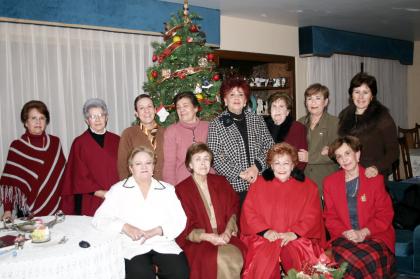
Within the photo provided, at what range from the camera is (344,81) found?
274 inches

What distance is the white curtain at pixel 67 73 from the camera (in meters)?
3.88

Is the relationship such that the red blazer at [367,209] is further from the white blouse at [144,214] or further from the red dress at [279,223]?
the white blouse at [144,214]

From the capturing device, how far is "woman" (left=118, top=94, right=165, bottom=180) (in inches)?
123

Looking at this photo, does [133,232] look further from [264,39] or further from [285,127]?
[264,39]

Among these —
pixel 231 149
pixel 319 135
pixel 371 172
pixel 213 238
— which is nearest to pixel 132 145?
pixel 231 149

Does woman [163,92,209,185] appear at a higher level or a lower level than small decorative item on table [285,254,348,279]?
higher

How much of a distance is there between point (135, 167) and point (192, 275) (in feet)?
2.60

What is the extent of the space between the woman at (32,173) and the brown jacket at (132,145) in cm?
60

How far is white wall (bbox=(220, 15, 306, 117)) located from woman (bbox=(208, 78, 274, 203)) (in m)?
2.38

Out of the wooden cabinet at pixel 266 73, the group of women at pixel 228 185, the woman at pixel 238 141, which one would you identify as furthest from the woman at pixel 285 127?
the wooden cabinet at pixel 266 73

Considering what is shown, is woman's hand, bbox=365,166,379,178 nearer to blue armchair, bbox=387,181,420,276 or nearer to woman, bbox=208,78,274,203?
blue armchair, bbox=387,181,420,276

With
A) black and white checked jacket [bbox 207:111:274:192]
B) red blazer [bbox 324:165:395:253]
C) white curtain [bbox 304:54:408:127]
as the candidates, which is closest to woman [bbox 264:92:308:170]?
black and white checked jacket [bbox 207:111:274:192]

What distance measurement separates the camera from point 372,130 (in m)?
3.22

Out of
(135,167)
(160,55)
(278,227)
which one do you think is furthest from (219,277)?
(160,55)
